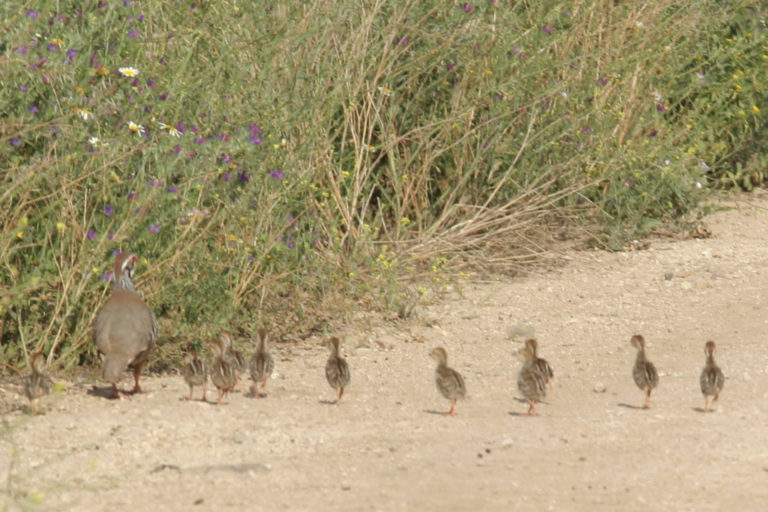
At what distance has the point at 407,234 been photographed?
465 inches

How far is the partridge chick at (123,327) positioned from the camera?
8.03 metres

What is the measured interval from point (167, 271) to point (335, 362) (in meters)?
1.31

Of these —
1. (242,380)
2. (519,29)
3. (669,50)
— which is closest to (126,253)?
(242,380)

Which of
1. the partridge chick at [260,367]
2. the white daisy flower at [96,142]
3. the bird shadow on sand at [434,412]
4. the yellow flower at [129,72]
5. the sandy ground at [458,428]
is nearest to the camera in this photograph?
the sandy ground at [458,428]

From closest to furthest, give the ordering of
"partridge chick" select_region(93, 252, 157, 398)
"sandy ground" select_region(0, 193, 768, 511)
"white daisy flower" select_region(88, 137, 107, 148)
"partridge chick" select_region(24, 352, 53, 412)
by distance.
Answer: "sandy ground" select_region(0, 193, 768, 511)
"partridge chick" select_region(24, 352, 53, 412)
"partridge chick" select_region(93, 252, 157, 398)
"white daisy flower" select_region(88, 137, 107, 148)

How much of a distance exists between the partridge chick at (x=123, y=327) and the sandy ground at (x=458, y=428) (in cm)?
27

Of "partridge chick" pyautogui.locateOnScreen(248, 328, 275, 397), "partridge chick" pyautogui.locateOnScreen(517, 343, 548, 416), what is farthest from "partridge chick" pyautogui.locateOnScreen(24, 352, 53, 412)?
"partridge chick" pyautogui.locateOnScreen(517, 343, 548, 416)

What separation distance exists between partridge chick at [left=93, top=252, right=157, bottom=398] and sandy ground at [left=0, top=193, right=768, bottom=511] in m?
0.27

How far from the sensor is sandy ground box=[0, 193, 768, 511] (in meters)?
6.35

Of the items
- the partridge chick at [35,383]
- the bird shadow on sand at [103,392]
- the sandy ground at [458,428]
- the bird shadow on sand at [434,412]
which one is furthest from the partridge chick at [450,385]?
the partridge chick at [35,383]

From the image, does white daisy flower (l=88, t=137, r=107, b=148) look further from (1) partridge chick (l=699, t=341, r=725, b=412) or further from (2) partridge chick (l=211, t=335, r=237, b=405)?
(1) partridge chick (l=699, t=341, r=725, b=412)

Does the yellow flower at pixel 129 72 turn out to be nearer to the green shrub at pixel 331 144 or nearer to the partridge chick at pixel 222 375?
the green shrub at pixel 331 144

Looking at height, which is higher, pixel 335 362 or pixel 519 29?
pixel 519 29

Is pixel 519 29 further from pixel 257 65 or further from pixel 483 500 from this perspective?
pixel 483 500
